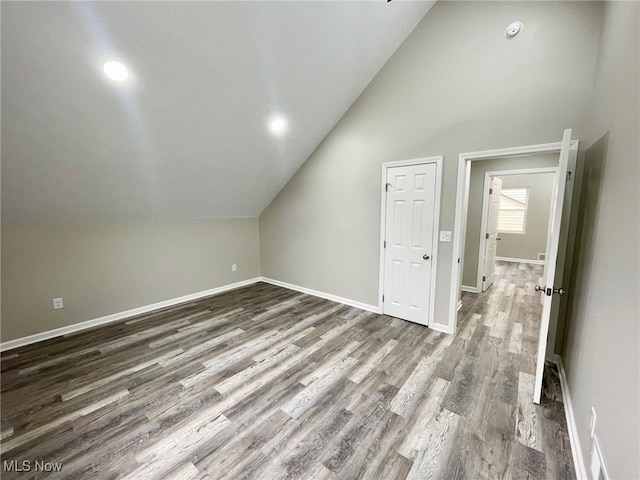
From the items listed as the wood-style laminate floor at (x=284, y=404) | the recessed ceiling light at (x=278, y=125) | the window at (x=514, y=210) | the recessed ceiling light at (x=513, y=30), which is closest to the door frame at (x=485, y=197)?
the wood-style laminate floor at (x=284, y=404)

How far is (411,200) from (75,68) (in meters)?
Answer: 3.25

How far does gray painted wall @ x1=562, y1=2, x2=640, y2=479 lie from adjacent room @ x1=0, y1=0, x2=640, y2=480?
2 centimetres

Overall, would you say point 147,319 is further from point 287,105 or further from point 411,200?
point 411,200

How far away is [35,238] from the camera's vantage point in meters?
2.94

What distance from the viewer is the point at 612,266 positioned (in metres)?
1.30

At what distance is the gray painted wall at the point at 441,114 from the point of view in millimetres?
2242

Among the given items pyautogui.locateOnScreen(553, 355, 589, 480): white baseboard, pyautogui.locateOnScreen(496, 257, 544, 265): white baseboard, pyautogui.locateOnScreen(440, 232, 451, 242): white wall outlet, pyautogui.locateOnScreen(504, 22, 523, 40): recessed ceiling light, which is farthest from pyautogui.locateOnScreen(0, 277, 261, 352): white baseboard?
pyautogui.locateOnScreen(496, 257, 544, 265): white baseboard

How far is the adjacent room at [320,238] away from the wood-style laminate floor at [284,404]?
2 cm

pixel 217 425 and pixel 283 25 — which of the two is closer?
pixel 217 425

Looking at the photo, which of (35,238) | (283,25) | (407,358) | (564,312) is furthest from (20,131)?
(564,312)

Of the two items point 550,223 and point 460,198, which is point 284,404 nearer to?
point 460,198

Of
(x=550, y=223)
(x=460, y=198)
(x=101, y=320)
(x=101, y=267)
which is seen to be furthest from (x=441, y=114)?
(x=101, y=320)

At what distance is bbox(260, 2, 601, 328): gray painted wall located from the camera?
7.36 ft
